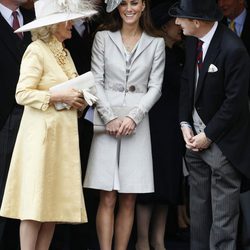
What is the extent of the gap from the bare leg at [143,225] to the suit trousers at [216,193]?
0.73 meters

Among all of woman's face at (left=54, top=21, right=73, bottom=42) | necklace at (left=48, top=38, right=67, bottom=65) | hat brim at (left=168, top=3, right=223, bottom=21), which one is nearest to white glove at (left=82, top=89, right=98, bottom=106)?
necklace at (left=48, top=38, right=67, bottom=65)

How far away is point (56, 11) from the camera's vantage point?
5875 mm

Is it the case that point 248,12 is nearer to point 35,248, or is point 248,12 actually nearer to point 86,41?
point 86,41

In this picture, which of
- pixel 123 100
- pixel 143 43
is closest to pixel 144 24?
pixel 143 43

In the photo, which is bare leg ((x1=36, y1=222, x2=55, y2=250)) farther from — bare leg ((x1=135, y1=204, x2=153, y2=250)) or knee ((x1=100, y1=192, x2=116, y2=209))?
bare leg ((x1=135, y1=204, x2=153, y2=250))

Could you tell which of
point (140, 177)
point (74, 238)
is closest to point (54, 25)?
point (140, 177)

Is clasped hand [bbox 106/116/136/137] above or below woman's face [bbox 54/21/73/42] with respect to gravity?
below

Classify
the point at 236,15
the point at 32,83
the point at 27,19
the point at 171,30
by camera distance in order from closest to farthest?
the point at 32,83
the point at 27,19
the point at 171,30
the point at 236,15

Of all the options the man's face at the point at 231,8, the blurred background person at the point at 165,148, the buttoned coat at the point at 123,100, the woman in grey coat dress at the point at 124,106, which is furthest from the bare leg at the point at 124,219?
the man's face at the point at 231,8

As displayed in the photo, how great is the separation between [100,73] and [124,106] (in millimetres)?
298

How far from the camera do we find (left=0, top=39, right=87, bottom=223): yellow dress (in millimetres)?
5703

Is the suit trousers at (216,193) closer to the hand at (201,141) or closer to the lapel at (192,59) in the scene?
the hand at (201,141)

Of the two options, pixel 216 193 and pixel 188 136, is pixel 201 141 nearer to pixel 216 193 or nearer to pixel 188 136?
pixel 188 136

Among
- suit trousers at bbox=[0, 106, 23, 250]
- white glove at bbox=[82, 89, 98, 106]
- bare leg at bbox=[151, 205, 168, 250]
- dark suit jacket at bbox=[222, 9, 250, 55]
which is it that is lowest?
bare leg at bbox=[151, 205, 168, 250]
